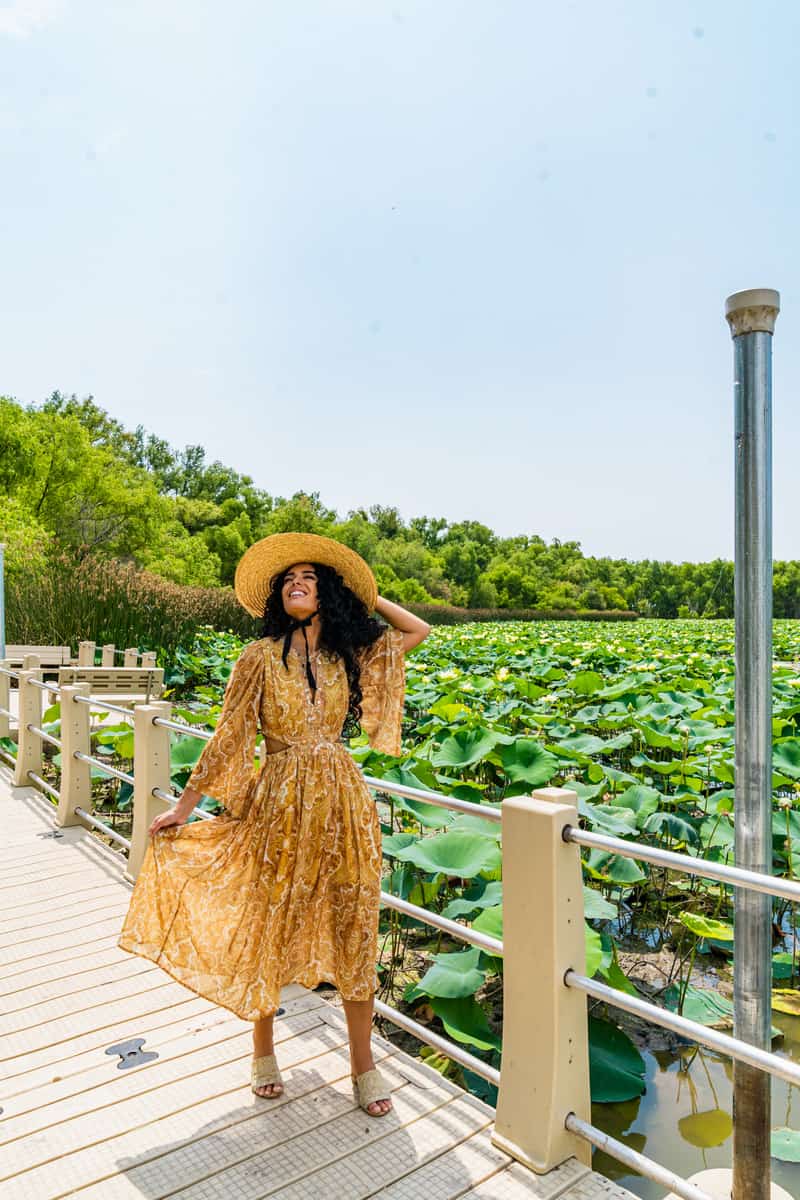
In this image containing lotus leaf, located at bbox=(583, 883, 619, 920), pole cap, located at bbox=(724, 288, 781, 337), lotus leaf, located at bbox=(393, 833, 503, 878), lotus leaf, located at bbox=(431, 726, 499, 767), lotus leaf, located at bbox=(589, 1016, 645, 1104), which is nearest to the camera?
pole cap, located at bbox=(724, 288, 781, 337)

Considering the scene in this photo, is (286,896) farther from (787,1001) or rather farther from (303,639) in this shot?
(787,1001)

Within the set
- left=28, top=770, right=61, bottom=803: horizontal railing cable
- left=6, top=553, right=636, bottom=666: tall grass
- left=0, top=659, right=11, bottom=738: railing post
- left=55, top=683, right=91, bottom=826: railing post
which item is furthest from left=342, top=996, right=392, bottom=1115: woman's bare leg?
left=6, top=553, right=636, bottom=666: tall grass

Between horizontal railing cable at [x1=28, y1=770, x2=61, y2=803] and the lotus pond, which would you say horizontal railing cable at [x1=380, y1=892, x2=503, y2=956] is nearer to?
the lotus pond

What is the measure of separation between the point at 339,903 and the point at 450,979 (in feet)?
2.38

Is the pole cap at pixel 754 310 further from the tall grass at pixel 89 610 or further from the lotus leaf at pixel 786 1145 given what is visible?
the tall grass at pixel 89 610

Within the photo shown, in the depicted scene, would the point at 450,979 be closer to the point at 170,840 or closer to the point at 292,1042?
the point at 292,1042

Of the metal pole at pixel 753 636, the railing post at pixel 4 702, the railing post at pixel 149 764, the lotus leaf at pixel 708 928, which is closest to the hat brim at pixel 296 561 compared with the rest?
the metal pole at pixel 753 636

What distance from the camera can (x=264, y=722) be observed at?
200cm

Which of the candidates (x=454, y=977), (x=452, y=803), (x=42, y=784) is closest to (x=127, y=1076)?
(x=454, y=977)

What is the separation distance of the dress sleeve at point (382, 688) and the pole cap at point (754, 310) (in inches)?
41.9

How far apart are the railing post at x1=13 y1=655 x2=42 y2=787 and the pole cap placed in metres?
5.13

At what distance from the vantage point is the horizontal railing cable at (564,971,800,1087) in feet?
4.40

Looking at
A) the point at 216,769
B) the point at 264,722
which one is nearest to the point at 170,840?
the point at 216,769

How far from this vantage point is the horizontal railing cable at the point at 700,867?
1.34 metres
